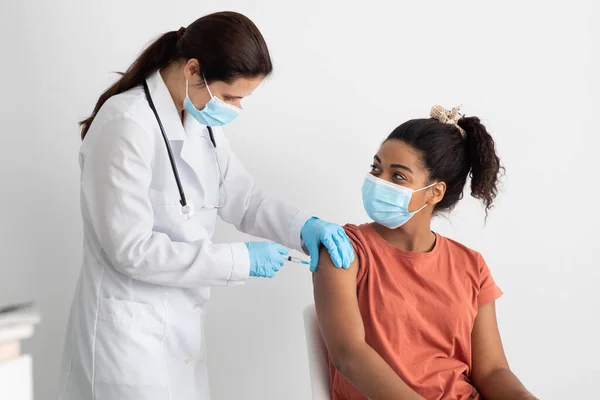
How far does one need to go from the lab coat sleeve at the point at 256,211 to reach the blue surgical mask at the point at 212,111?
24cm

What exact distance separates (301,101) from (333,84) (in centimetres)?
12

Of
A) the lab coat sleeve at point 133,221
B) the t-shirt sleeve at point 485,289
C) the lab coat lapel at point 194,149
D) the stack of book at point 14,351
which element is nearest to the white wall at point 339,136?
the lab coat lapel at point 194,149

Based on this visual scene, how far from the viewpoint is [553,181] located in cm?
242

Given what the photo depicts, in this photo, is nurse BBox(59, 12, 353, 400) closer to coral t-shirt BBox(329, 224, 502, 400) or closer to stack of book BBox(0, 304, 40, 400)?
coral t-shirt BBox(329, 224, 502, 400)

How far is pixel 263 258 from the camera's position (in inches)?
66.7

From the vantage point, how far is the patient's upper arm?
169 cm

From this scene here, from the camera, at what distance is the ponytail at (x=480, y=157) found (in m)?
1.91

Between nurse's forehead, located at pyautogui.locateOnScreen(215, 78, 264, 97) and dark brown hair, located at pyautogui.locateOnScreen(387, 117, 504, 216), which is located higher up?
nurse's forehead, located at pyautogui.locateOnScreen(215, 78, 264, 97)

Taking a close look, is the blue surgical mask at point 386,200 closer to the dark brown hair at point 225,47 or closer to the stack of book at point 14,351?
the dark brown hair at point 225,47

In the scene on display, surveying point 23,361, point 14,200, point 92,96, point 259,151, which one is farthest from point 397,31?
point 23,361

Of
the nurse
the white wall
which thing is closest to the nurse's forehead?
the nurse

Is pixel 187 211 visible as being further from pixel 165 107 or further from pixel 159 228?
pixel 165 107

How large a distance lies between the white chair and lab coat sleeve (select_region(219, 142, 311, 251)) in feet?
0.74

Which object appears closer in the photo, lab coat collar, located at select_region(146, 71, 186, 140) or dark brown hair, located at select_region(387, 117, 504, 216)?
lab coat collar, located at select_region(146, 71, 186, 140)
